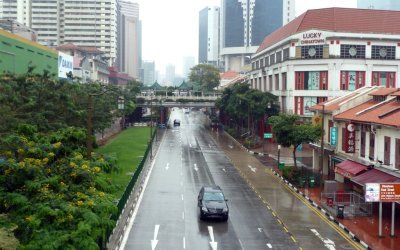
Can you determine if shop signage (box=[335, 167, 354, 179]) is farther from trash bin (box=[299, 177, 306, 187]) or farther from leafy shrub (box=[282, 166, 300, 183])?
leafy shrub (box=[282, 166, 300, 183])

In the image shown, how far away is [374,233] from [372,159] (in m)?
9.54

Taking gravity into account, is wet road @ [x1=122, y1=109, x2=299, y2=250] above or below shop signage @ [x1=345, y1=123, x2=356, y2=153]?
below

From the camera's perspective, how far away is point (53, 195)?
1872 cm

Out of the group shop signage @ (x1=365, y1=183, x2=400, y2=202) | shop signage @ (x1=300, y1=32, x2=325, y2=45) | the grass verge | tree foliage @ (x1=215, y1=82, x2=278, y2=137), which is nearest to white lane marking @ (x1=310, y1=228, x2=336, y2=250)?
shop signage @ (x1=365, y1=183, x2=400, y2=202)

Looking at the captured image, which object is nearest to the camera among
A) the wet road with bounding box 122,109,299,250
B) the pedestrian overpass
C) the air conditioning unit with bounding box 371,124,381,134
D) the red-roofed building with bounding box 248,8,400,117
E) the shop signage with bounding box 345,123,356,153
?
the wet road with bounding box 122,109,299,250

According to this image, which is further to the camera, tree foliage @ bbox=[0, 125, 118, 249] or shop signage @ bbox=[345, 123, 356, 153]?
shop signage @ bbox=[345, 123, 356, 153]

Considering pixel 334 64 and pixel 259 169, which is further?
pixel 334 64

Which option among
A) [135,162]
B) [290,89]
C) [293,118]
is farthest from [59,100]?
[290,89]

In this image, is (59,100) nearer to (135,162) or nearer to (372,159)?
(135,162)

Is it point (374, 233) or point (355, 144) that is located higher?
point (355, 144)

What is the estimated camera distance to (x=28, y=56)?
235 feet

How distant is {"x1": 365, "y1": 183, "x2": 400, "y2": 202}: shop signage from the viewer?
29.1m

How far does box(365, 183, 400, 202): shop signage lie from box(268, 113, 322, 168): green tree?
57.8 ft

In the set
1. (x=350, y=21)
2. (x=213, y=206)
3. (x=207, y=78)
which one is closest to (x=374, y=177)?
(x=213, y=206)
